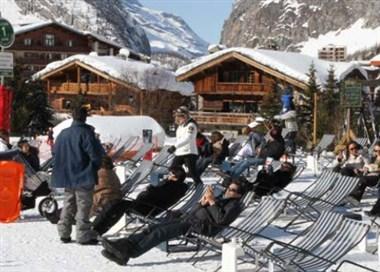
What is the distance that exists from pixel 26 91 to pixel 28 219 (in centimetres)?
2275

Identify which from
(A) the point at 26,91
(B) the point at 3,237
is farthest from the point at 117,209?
→ (A) the point at 26,91

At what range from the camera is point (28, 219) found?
9070 millimetres

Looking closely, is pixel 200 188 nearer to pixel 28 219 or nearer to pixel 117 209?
pixel 117 209

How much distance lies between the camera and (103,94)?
43000 millimetres

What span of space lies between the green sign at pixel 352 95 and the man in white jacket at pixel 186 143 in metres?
6.46

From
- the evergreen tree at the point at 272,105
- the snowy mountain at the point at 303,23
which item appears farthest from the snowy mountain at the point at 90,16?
the evergreen tree at the point at 272,105

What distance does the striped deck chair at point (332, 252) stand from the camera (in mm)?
6070

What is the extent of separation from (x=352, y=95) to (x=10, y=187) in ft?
30.8

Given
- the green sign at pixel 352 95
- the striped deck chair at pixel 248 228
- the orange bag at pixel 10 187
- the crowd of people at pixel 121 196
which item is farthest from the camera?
the green sign at pixel 352 95

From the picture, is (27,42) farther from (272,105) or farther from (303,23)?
(303,23)

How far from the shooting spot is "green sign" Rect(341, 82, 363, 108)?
53.5ft

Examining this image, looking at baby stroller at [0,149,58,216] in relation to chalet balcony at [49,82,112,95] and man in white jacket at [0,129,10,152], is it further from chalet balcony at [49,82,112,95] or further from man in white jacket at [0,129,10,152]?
chalet balcony at [49,82,112,95]

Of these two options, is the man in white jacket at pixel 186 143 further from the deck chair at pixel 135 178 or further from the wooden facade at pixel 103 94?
the wooden facade at pixel 103 94

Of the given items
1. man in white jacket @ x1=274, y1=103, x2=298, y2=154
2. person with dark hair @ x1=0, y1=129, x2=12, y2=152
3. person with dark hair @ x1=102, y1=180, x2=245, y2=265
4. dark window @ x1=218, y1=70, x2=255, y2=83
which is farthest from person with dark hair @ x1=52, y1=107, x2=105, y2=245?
dark window @ x1=218, y1=70, x2=255, y2=83
